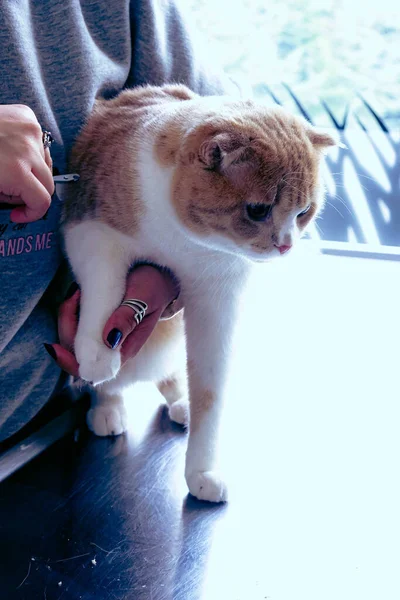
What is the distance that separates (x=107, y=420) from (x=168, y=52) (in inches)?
27.0

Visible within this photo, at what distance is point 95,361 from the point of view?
0.85m

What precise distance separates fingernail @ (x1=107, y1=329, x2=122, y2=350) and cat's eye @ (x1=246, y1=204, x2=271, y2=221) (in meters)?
0.26

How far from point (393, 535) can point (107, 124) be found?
0.76m

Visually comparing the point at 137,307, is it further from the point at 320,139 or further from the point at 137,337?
the point at 320,139

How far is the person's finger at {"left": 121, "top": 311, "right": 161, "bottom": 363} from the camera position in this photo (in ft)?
2.97

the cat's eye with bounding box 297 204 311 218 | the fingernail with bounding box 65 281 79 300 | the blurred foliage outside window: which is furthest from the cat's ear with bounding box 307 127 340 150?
the blurred foliage outside window

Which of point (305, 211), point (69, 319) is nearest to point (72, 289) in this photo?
point (69, 319)

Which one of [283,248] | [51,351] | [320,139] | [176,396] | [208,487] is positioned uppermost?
[320,139]

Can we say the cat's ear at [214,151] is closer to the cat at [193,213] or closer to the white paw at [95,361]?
the cat at [193,213]

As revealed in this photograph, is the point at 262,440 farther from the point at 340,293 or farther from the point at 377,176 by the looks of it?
the point at 377,176

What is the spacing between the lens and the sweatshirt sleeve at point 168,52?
1.08 metres

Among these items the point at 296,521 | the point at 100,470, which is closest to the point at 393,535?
the point at 296,521

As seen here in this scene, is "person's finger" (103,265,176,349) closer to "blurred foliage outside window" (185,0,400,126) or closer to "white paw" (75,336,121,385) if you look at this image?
"white paw" (75,336,121,385)

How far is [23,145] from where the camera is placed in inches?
27.4
